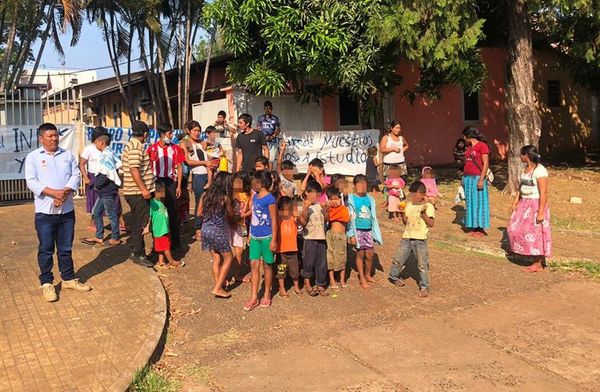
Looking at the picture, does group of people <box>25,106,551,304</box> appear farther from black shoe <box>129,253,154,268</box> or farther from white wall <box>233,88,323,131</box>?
white wall <box>233,88,323,131</box>

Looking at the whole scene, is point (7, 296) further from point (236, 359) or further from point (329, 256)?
point (329, 256)

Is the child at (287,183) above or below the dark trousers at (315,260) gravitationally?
above

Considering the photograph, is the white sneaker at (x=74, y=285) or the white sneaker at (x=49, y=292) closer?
the white sneaker at (x=49, y=292)

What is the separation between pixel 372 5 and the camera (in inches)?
428

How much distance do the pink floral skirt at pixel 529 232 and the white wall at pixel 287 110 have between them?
7.88 metres

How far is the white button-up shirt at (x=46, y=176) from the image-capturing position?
17.7 ft

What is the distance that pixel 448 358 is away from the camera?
14.0 feet

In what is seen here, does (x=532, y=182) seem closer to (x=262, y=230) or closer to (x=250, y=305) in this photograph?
(x=262, y=230)

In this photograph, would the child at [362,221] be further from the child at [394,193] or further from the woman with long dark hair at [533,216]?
the child at [394,193]

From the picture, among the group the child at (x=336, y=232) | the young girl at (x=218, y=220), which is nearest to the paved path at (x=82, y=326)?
the young girl at (x=218, y=220)

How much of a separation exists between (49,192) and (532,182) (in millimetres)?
5379

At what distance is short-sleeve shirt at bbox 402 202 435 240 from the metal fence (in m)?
7.78

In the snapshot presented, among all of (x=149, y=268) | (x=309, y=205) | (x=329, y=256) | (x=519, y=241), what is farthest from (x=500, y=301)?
(x=149, y=268)

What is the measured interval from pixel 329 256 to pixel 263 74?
6.72 meters
